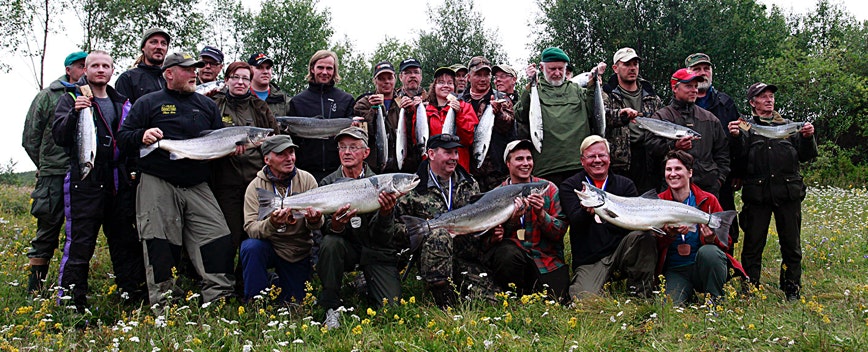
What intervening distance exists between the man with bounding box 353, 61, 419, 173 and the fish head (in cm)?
252

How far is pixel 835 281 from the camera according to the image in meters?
7.71

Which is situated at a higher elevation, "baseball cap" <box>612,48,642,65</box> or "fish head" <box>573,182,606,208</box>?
"baseball cap" <box>612,48,642,65</box>

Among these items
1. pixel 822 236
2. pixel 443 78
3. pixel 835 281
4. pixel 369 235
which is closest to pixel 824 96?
pixel 822 236

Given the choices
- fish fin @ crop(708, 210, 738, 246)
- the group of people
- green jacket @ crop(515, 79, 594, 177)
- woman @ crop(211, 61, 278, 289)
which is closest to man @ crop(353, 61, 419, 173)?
the group of people

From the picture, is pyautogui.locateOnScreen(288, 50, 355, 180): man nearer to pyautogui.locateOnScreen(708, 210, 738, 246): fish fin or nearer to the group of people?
the group of people

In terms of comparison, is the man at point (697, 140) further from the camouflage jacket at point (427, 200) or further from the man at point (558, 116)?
the camouflage jacket at point (427, 200)

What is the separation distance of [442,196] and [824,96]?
27.7 m

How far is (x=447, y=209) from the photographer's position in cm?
670

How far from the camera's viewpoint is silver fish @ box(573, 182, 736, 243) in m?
6.04

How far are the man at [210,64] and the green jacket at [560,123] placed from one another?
4.19 meters

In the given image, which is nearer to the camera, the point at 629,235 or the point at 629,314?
the point at 629,314

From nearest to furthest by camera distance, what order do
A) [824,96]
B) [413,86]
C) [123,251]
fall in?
[123,251] → [413,86] → [824,96]

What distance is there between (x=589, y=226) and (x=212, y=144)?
418 centimetres

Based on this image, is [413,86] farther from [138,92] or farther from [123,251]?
[123,251]
